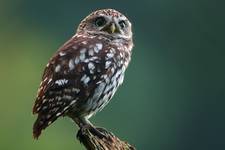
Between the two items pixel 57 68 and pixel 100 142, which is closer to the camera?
pixel 100 142

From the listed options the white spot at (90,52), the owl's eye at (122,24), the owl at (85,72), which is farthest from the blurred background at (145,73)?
the white spot at (90,52)

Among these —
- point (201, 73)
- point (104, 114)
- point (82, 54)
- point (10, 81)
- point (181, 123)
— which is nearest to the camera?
point (82, 54)

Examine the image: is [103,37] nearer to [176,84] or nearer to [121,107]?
[121,107]

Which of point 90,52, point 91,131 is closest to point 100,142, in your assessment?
point 91,131

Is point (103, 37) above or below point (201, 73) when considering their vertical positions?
below

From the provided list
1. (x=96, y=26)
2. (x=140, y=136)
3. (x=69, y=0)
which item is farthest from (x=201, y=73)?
(x=96, y=26)

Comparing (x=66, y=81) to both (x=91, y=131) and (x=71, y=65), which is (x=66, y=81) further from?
(x=91, y=131)

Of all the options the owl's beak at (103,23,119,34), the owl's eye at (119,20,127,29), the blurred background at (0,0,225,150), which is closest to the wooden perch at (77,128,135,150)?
the owl's beak at (103,23,119,34)
